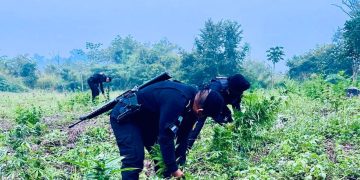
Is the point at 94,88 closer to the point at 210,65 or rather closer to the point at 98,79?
the point at 98,79

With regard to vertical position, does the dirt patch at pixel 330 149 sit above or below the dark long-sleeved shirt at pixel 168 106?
below

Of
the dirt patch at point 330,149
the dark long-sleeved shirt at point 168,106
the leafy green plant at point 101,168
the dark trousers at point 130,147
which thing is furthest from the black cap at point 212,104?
the dirt patch at point 330,149

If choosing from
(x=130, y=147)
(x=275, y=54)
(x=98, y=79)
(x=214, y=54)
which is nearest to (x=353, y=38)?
(x=275, y=54)

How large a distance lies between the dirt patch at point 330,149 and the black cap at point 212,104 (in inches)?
101

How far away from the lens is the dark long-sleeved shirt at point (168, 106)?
137 inches

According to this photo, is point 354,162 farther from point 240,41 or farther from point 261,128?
point 240,41

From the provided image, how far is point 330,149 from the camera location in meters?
5.98

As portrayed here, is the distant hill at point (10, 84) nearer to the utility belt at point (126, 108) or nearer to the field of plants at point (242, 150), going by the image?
the field of plants at point (242, 150)

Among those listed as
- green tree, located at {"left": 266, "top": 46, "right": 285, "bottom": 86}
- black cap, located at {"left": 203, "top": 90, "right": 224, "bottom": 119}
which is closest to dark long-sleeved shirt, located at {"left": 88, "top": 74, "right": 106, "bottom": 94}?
black cap, located at {"left": 203, "top": 90, "right": 224, "bottom": 119}

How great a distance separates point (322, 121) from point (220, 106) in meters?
4.60

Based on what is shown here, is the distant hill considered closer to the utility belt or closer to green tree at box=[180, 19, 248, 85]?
green tree at box=[180, 19, 248, 85]

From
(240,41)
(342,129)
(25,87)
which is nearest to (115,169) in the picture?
(342,129)

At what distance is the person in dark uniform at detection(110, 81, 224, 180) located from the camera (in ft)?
11.4

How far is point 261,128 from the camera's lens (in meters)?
5.95
